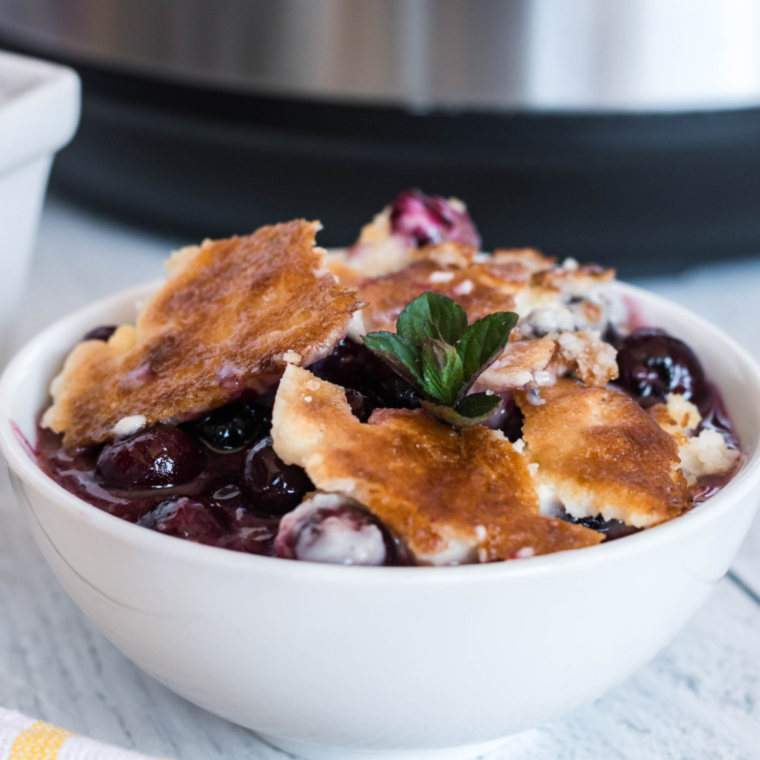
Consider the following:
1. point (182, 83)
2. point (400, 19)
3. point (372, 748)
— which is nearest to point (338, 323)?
point (372, 748)

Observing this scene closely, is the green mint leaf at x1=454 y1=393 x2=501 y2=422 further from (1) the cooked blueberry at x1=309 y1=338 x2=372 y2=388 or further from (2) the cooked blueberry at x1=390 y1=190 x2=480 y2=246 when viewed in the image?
(2) the cooked blueberry at x1=390 y1=190 x2=480 y2=246

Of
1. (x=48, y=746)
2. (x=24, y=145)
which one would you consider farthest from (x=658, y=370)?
(x=24, y=145)

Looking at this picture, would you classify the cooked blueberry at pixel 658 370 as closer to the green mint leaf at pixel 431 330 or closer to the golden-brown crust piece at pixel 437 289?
the golden-brown crust piece at pixel 437 289

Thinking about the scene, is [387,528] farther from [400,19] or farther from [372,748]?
[400,19]

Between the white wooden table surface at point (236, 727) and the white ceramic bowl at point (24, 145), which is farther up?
the white ceramic bowl at point (24, 145)

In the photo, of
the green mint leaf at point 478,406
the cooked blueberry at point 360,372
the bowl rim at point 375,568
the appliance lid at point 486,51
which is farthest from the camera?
the appliance lid at point 486,51

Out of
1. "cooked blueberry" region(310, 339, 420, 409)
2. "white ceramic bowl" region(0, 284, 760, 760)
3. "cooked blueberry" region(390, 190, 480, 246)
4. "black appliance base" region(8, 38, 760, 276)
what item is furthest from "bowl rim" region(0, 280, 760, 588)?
"black appliance base" region(8, 38, 760, 276)

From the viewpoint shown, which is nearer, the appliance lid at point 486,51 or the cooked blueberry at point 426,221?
the cooked blueberry at point 426,221

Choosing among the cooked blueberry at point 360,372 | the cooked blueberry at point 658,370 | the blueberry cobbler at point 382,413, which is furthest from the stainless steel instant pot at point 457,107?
the cooked blueberry at point 360,372
